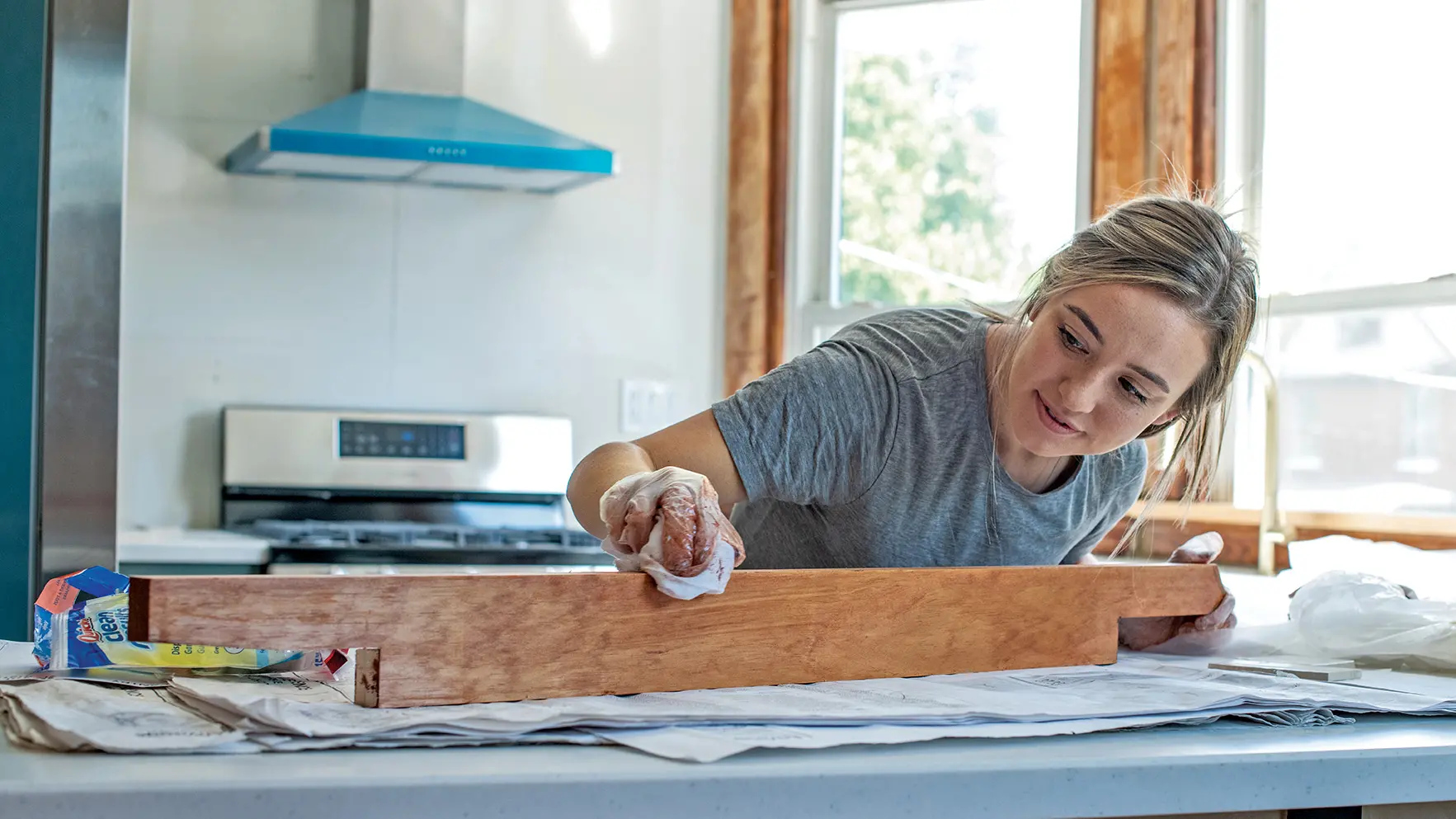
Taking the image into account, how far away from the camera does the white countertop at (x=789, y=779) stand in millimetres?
659

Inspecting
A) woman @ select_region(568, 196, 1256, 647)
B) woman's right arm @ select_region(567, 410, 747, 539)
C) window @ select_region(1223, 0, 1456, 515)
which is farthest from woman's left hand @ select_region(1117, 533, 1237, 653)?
window @ select_region(1223, 0, 1456, 515)

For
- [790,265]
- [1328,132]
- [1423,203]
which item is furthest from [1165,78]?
[790,265]

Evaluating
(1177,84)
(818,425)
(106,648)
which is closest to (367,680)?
(106,648)

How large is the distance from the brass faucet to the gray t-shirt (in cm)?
109

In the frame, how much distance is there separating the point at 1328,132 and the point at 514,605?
2282mm

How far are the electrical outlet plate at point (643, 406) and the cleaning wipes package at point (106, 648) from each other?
209 cm

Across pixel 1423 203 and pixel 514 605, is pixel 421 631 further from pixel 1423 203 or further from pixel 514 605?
pixel 1423 203

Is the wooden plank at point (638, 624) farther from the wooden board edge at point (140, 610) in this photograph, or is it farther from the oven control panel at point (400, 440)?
the oven control panel at point (400, 440)

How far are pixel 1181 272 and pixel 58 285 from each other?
122 centimetres

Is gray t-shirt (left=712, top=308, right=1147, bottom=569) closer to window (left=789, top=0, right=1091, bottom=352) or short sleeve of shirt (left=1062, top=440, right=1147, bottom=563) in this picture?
short sleeve of shirt (left=1062, top=440, right=1147, bottom=563)

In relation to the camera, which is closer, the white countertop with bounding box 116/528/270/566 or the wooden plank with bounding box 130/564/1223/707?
the wooden plank with bounding box 130/564/1223/707

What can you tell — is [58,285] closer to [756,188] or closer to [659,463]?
[659,463]

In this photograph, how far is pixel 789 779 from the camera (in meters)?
0.73

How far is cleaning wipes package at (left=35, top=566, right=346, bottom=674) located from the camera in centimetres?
97
